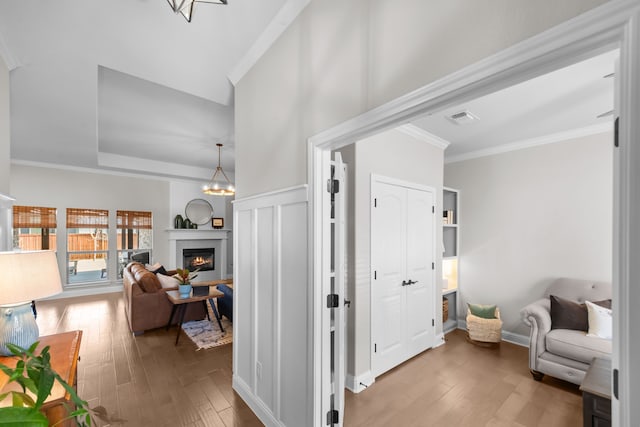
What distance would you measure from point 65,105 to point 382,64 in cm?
363

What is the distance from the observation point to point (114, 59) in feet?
7.43

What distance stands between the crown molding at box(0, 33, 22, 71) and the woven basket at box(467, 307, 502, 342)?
17.5ft

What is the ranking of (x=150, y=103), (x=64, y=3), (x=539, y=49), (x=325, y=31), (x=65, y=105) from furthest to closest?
1. (x=150, y=103)
2. (x=65, y=105)
3. (x=64, y=3)
4. (x=325, y=31)
5. (x=539, y=49)

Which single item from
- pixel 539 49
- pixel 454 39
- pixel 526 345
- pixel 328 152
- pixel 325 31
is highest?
pixel 325 31

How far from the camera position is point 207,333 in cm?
388

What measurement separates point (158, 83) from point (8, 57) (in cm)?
102

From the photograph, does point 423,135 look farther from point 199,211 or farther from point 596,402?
point 199,211

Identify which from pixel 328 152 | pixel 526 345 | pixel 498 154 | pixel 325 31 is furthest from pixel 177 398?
pixel 498 154

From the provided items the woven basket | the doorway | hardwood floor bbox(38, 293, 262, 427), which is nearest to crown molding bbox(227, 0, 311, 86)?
the doorway

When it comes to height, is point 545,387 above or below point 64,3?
below

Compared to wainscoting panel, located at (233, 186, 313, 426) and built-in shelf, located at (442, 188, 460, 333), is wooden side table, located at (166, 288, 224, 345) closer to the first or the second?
wainscoting panel, located at (233, 186, 313, 426)

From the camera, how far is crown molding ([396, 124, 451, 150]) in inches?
124

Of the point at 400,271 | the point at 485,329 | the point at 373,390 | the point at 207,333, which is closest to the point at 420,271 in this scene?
the point at 400,271

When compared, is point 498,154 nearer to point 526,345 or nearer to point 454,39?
point 526,345
